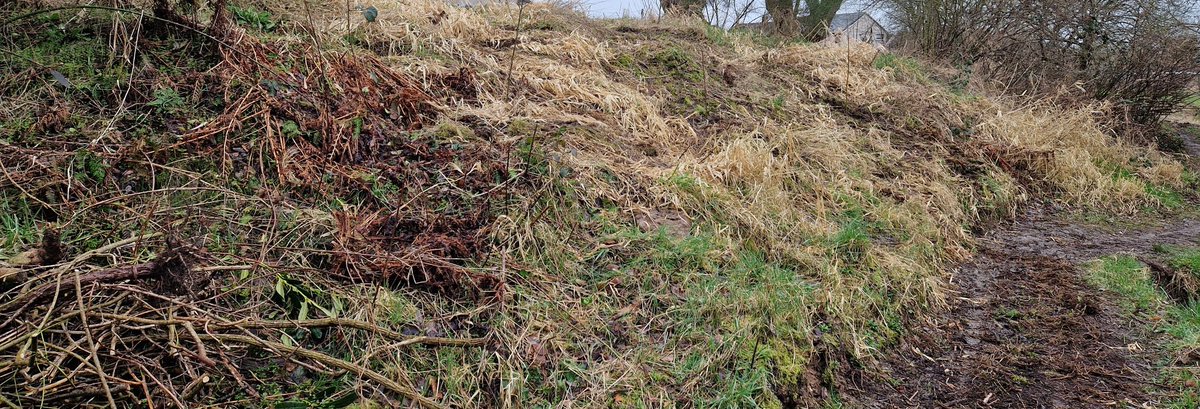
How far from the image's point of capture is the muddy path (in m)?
3.23

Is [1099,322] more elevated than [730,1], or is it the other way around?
[730,1]

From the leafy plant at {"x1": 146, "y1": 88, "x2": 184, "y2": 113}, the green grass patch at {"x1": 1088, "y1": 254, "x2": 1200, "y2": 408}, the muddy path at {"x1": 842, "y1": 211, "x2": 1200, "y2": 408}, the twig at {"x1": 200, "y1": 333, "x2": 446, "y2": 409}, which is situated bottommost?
the muddy path at {"x1": 842, "y1": 211, "x2": 1200, "y2": 408}

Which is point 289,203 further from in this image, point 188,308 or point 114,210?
point 188,308

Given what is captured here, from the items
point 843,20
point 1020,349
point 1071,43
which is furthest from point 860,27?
point 1020,349

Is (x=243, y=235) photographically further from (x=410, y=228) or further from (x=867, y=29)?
(x=867, y=29)

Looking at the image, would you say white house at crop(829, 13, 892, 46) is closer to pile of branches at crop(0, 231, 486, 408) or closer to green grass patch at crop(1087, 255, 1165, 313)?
green grass patch at crop(1087, 255, 1165, 313)

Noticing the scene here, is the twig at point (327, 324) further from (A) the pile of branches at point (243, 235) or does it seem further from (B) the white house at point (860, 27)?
(B) the white house at point (860, 27)

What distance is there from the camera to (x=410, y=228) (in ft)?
10.3

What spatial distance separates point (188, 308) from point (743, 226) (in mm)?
2780

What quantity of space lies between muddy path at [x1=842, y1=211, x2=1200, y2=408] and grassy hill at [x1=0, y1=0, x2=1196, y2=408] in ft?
0.59

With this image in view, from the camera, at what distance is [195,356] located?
2.12 m

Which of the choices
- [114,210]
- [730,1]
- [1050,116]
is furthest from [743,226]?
[730,1]

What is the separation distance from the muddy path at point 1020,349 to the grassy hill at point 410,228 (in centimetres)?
18

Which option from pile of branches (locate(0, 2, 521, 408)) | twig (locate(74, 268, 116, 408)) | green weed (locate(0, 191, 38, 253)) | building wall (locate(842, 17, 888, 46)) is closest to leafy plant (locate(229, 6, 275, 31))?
pile of branches (locate(0, 2, 521, 408))
